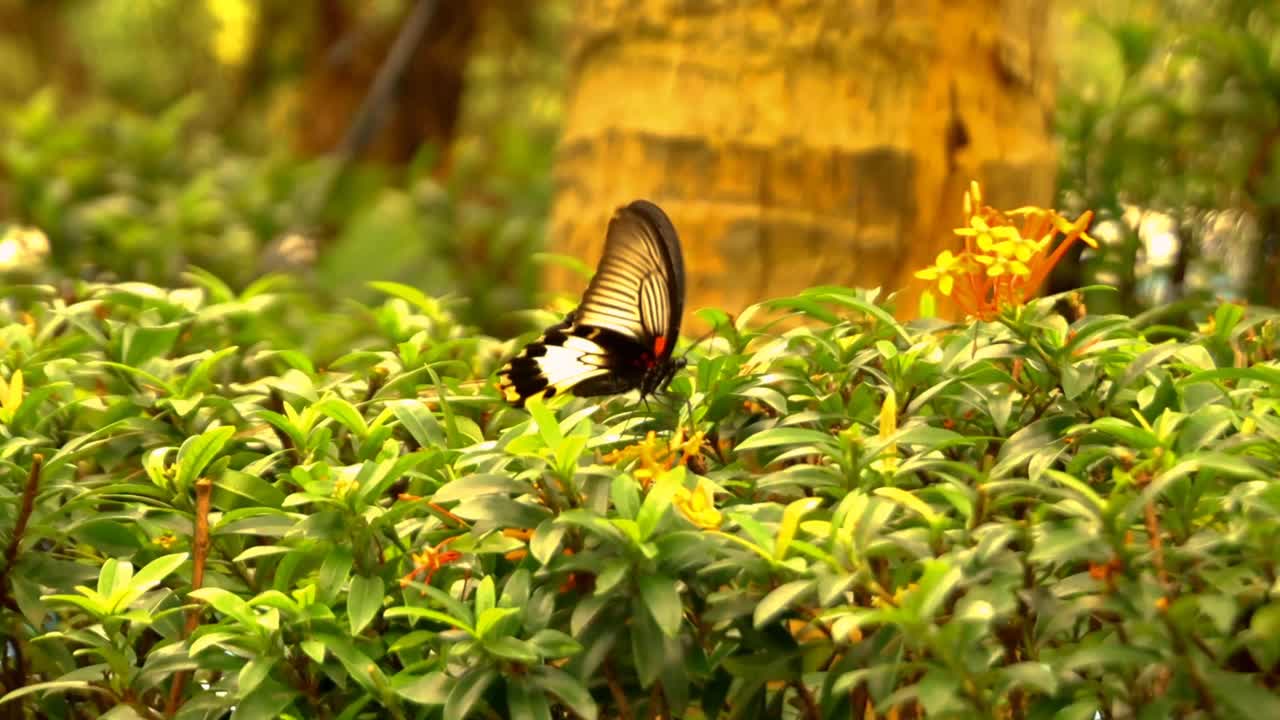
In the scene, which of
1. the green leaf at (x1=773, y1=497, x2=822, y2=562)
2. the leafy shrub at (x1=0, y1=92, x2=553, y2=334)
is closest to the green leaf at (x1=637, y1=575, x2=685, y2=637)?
the green leaf at (x1=773, y1=497, x2=822, y2=562)

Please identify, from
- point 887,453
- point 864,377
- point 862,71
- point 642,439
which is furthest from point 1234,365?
point 862,71

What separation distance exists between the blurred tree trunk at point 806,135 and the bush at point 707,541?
1043mm

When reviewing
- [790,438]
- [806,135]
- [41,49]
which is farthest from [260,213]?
Result: [41,49]

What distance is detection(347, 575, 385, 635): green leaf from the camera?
1750 mm

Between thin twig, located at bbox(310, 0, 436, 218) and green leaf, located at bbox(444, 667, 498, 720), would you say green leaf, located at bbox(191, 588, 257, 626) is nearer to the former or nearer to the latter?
green leaf, located at bbox(444, 667, 498, 720)

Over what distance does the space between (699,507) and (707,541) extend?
1.7 inches

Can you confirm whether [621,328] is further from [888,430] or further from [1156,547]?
[1156,547]

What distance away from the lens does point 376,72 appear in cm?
814

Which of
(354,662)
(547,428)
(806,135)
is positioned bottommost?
(354,662)

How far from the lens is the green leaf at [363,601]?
1.75 meters

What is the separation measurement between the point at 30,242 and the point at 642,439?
3209mm

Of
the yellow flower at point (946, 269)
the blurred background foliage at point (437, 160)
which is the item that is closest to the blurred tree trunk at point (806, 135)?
the blurred background foliage at point (437, 160)

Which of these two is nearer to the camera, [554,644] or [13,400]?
[554,644]

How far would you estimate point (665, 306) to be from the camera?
92.9 inches
